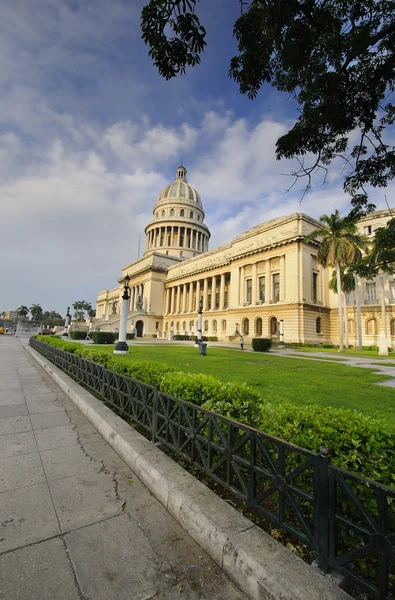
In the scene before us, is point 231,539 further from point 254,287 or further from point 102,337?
point 254,287

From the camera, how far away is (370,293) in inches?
1593

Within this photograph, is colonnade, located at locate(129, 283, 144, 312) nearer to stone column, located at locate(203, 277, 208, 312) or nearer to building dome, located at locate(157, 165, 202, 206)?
stone column, located at locate(203, 277, 208, 312)

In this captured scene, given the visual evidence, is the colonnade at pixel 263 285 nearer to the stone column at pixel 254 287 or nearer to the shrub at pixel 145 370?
the stone column at pixel 254 287

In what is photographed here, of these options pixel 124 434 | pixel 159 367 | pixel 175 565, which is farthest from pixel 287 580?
pixel 159 367

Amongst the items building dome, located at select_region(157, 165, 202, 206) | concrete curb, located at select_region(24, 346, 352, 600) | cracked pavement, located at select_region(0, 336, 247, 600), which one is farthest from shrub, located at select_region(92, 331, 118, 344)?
building dome, located at select_region(157, 165, 202, 206)

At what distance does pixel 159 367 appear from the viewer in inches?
231

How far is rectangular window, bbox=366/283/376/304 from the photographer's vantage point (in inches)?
1571

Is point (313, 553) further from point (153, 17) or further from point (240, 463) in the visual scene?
point (153, 17)

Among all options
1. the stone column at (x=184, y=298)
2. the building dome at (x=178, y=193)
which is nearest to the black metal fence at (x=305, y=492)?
the stone column at (x=184, y=298)

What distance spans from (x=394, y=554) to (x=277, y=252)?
4336cm

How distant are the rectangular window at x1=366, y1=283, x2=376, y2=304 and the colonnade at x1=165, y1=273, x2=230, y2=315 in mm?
23269

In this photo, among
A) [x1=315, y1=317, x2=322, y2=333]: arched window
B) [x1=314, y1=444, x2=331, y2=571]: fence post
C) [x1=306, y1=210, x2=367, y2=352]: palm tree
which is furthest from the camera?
[x1=315, y1=317, x2=322, y2=333]: arched window

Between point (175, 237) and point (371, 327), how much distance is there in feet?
185

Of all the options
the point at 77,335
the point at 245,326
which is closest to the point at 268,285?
the point at 245,326
